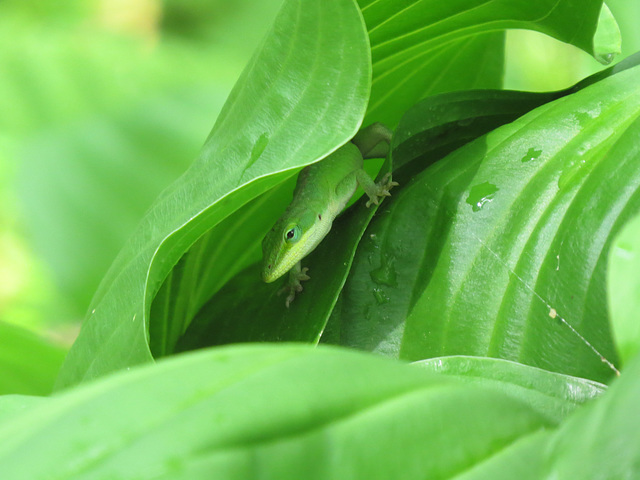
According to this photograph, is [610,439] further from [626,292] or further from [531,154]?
[531,154]

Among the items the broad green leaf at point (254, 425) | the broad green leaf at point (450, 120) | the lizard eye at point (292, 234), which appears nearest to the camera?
the broad green leaf at point (254, 425)

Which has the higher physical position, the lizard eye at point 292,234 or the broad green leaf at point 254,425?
the broad green leaf at point 254,425

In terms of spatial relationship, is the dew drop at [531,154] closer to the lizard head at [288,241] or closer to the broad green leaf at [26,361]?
the lizard head at [288,241]

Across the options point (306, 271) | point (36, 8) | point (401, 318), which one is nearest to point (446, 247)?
point (401, 318)

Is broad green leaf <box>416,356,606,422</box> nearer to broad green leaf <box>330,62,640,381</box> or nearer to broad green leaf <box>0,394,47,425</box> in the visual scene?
broad green leaf <box>330,62,640,381</box>

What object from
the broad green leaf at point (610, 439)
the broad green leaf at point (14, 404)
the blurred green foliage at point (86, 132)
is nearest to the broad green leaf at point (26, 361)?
the broad green leaf at point (14, 404)

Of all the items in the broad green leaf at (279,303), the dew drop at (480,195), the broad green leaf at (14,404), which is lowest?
the broad green leaf at (279,303)

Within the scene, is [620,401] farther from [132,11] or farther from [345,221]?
[132,11]
